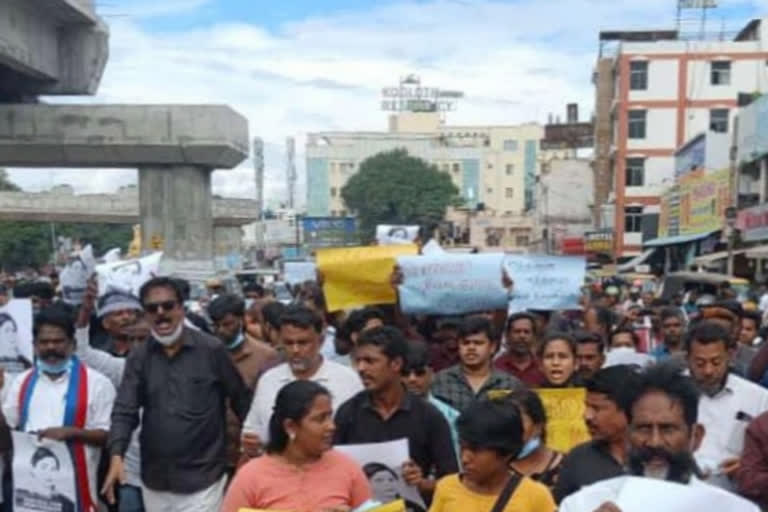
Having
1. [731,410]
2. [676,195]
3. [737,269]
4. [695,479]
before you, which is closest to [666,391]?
[695,479]

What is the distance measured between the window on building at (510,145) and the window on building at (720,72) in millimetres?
67659

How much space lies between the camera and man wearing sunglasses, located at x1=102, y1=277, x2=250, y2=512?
495 centimetres

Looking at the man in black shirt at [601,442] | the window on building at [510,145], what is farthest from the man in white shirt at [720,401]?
the window on building at [510,145]

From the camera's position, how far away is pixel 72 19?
82.2 ft

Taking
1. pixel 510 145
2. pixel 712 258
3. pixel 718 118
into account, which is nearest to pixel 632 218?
pixel 718 118

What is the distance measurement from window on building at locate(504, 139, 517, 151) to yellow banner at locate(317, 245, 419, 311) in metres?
108

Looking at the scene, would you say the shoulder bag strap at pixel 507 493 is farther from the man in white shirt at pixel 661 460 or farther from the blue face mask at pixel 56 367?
the blue face mask at pixel 56 367

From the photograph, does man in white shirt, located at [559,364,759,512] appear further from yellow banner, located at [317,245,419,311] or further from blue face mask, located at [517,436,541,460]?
yellow banner, located at [317,245,419,311]

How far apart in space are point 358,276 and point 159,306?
2.34 metres

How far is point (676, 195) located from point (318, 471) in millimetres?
34960

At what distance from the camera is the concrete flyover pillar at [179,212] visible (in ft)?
80.6

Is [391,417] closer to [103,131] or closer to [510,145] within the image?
[103,131]

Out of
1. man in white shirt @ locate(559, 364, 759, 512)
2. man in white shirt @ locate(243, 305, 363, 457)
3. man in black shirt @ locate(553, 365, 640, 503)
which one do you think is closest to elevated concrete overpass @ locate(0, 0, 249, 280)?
man in white shirt @ locate(243, 305, 363, 457)

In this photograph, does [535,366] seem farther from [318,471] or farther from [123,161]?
[123,161]
